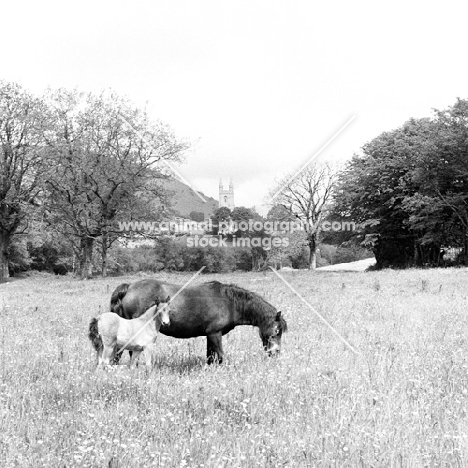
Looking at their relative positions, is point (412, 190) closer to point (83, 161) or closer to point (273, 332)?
point (83, 161)

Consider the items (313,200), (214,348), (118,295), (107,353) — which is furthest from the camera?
(313,200)

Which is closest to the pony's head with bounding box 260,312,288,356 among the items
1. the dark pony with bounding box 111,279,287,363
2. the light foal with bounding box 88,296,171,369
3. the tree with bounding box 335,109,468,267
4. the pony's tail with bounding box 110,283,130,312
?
the dark pony with bounding box 111,279,287,363

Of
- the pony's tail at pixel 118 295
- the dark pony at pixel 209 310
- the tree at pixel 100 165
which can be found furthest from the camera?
the tree at pixel 100 165

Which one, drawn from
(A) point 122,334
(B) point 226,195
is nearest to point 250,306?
(A) point 122,334

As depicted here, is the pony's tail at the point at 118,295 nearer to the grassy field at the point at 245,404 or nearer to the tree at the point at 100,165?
the grassy field at the point at 245,404

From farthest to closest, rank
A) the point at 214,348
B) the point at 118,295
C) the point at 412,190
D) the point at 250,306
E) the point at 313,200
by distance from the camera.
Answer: the point at 313,200
the point at 412,190
the point at 118,295
the point at 250,306
the point at 214,348

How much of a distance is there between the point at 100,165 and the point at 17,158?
29.9 ft

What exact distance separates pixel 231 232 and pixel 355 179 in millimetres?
44816

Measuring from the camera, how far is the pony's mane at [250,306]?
9039 mm

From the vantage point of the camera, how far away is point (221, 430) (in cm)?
523

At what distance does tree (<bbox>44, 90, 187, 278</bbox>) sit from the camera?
43.7 metres

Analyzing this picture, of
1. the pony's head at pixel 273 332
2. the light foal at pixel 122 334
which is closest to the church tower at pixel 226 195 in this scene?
the pony's head at pixel 273 332

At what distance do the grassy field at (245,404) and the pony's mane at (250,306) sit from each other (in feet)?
2.12

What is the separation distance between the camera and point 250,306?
9086 mm
